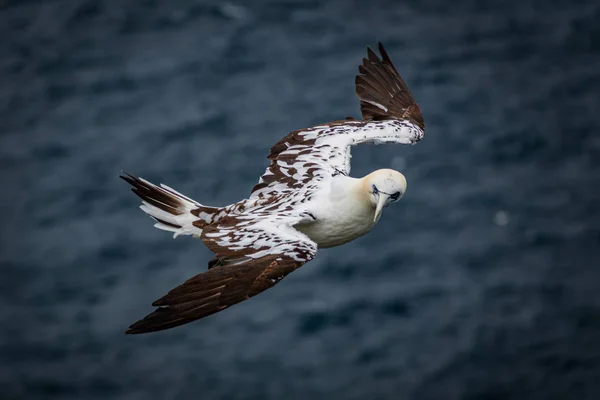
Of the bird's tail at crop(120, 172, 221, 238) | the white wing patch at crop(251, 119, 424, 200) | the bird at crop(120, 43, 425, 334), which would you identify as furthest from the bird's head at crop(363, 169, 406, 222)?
the bird's tail at crop(120, 172, 221, 238)

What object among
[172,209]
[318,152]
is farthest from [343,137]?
[172,209]

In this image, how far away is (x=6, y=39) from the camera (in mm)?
29000

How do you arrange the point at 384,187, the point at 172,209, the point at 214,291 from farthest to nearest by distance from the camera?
1. the point at 172,209
2. the point at 384,187
3. the point at 214,291

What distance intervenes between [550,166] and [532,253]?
2.75 meters

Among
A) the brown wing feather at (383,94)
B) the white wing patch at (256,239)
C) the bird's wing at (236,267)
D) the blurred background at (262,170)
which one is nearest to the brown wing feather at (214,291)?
the bird's wing at (236,267)

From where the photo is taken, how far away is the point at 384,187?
10.7m

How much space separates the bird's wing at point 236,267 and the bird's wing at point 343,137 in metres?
0.94

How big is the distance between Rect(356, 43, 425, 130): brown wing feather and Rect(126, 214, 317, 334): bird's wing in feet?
10.2

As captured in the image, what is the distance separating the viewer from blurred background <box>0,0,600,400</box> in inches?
877

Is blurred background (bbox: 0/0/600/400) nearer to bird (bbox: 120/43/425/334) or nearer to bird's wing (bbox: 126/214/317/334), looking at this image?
bird (bbox: 120/43/425/334)

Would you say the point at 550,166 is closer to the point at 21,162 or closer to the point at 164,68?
the point at 164,68

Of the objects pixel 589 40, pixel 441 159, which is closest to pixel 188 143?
pixel 441 159

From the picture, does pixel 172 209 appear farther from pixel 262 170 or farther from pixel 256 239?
pixel 262 170

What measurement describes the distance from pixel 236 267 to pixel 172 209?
2457mm
